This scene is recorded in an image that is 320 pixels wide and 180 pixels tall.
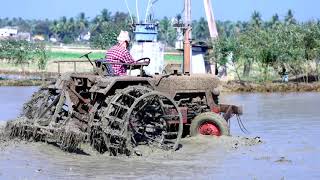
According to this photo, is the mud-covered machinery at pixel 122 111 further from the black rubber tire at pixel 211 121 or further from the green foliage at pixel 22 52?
the green foliage at pixel 22 52

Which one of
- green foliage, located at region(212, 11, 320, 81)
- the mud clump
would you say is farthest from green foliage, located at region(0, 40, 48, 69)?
the mud clump

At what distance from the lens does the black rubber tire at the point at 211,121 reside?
11.5m

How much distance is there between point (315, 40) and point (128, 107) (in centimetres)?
3145

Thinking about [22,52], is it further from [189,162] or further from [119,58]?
[189,162]

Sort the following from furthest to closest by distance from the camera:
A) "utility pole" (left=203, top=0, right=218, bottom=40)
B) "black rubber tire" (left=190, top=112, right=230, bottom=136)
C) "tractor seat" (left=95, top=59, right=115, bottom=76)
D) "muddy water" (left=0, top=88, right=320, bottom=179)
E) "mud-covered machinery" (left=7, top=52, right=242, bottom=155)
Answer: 1. "utility pole" (left=203, top=0, right=218, bottom=40)
2. "black rubber tire" (left=190, top=112, right=230, bottom=136)
3. "tractor seat" (left=95, top=59, right=115, bottom=76)
4. "mud-covered machinery" (left=7, top=52, right=242, bottom=155)
5. "muddy water" (left=0, top=88, right=320, bottom=179)

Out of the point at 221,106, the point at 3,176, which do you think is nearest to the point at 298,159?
the point at 221,106

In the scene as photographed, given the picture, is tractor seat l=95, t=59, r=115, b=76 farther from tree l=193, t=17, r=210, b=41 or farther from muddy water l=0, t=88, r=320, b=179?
tree l=193, t=17, r=210, b=41

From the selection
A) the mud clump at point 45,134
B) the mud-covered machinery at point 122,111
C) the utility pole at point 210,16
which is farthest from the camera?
the utility pole at point 210,16

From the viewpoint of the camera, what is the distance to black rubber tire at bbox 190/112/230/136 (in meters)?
11.5

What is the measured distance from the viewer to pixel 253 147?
11.4m

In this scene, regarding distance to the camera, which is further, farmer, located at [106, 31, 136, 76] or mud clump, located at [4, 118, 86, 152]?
farmer, located at [106, 31, 136, 76]

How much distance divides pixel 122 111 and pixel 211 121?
2217 mm

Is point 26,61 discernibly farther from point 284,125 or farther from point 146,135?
point 146,135

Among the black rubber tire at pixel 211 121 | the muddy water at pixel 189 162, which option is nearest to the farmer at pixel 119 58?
the muddy water at pixel 189 162
